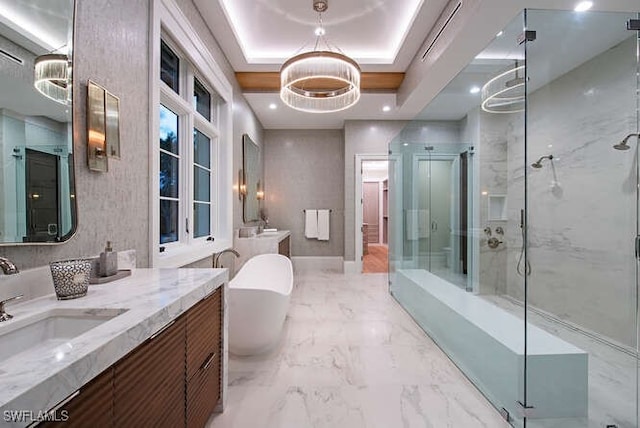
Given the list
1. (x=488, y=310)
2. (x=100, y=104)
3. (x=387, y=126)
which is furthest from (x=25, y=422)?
(x=387, y=126)

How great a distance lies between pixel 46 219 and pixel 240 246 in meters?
2.61

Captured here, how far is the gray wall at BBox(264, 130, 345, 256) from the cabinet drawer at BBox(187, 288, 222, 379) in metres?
4.43

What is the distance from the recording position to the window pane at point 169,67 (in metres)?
2.32

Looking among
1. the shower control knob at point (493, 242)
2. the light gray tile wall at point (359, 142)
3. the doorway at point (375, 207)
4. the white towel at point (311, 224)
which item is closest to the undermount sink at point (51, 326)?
the shower control knob at point (493, 242)

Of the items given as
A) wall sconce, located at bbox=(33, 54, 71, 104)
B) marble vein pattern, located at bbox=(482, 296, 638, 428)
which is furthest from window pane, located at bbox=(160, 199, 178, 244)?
marble vein pattern, located at bbox=(482, 296, 638, 428)

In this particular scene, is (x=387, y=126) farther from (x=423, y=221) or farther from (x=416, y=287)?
(x=416, y=287)

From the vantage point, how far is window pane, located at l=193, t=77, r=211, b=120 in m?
2.94

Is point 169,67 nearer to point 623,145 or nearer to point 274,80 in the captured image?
point 274,80

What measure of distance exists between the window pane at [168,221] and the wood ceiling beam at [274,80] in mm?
2121

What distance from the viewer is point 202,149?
125 inches

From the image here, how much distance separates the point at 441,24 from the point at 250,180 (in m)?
3.12

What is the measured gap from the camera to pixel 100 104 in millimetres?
1316

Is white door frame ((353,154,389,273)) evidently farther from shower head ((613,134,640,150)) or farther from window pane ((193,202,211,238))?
shower head ((613,134,640,150))

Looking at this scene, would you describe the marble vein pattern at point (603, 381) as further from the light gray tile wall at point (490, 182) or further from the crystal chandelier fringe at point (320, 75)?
the crystal chandelier fringe at point (320, 75)
